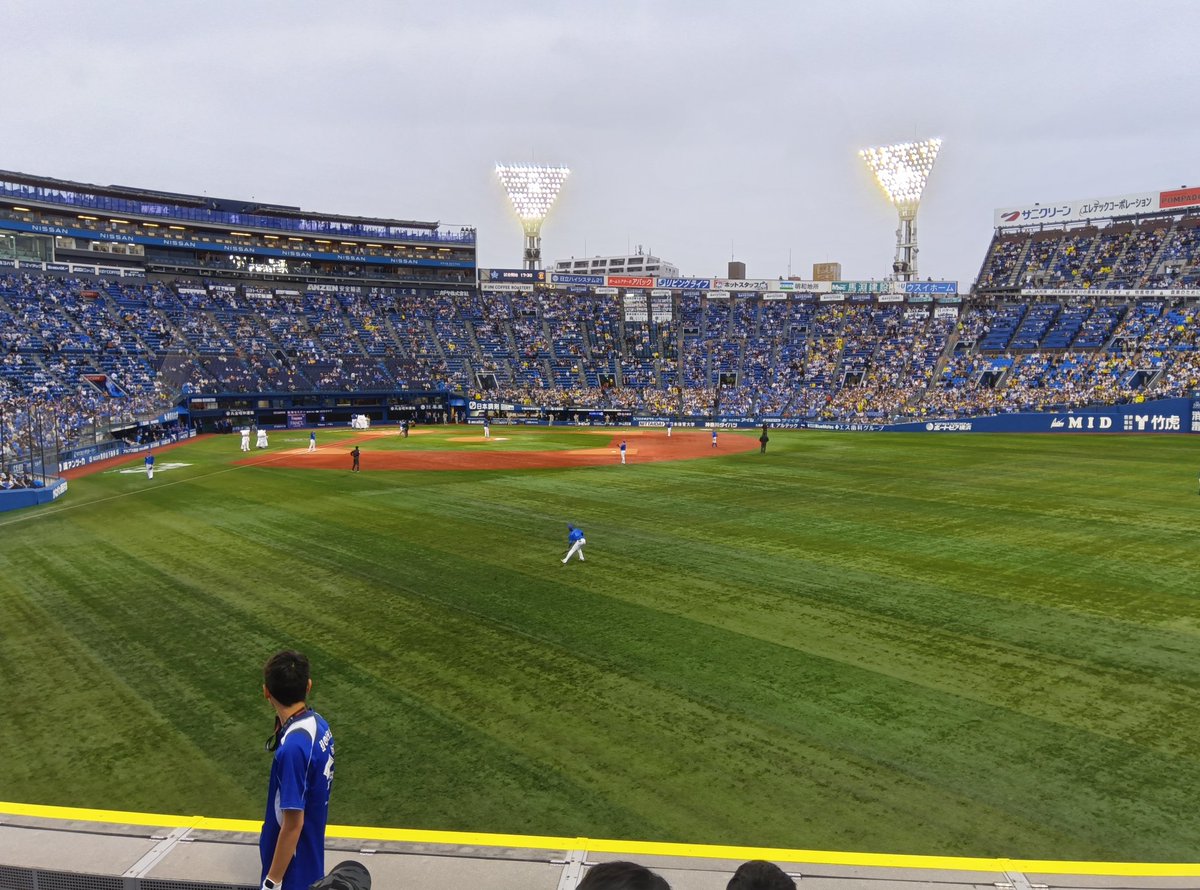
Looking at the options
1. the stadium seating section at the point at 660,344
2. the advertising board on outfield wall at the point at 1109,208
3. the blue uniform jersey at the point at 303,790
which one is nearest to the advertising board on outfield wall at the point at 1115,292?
the stadium seating section at the point at 660,344

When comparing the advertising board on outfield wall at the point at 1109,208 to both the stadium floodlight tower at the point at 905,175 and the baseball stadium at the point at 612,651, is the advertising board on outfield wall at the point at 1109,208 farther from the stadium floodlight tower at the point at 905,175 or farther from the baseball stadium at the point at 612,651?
the baseball stadium at the point at 612,651

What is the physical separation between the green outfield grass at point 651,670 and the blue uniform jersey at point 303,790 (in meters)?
2.81

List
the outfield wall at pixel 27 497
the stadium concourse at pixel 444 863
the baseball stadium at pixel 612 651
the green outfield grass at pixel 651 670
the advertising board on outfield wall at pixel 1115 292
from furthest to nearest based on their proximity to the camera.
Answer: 1. the advertising board on outfield wall at pixel 1115 292
2. the outfield wall at pixel 27 497
3. the green outfield grass at pixel 651 670
4. the baseball stadium at pixel 612 651
5. the stadium concourse at pixel 444 863

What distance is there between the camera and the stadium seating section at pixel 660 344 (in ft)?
180

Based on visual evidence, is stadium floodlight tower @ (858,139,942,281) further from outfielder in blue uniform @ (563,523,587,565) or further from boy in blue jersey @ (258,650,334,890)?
boy in blue jersey @ (258,650,334,890)

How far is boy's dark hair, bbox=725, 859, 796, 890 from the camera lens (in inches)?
84.4

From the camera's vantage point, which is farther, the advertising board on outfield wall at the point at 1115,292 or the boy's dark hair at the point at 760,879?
the advertising board on outfield wall at the point at 1115,292

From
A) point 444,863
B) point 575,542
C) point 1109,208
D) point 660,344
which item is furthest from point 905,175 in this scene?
point 444,863

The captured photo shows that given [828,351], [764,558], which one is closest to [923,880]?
[764,558]

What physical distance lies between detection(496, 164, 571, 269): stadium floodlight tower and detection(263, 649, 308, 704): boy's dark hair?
8981 centimetres

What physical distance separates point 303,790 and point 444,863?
1239mm

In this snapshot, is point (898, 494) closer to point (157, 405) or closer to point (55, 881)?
point (55, 881)

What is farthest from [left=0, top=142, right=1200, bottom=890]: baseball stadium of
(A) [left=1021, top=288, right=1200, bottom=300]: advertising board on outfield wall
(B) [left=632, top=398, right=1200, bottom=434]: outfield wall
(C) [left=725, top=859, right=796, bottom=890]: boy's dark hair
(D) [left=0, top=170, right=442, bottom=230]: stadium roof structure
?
(D) [left=0, top=170, right=442, bottom=230]: stadium roof structure

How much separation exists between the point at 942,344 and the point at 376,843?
7398cm
